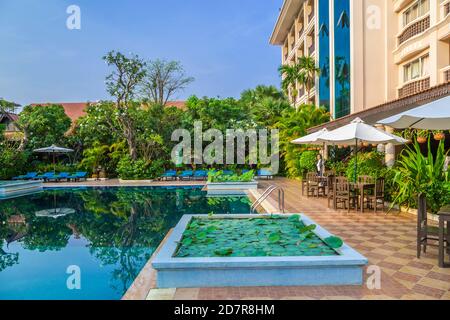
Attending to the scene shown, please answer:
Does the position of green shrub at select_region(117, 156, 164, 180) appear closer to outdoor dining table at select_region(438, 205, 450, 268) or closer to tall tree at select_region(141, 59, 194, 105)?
tall tree at select_region(141, 59, 194, 105)

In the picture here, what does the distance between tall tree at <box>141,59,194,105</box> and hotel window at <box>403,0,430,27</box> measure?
18.9 metres

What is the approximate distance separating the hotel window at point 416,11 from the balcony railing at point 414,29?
392mm

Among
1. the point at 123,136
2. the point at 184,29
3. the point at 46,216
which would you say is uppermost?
the point at 184,29

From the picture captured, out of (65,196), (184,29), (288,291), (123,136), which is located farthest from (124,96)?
(288,291)

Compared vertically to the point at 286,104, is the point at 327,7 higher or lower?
higher

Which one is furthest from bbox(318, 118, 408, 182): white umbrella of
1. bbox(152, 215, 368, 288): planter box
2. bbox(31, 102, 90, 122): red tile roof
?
bbox(31, 102, 90, 122): red tile roof

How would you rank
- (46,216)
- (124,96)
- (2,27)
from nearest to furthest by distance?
(2,27) < (46,216) < (124,96)

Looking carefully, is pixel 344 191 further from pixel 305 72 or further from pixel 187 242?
pixel 305 72

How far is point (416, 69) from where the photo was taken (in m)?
15.1

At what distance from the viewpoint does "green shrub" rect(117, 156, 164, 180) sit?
67.7ft

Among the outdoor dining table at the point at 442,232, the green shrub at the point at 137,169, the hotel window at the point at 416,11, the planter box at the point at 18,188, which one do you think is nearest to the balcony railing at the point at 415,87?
the hotel window at the point at 416,11

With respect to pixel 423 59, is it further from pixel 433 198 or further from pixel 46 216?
pixel 46 216

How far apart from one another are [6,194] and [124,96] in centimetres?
853

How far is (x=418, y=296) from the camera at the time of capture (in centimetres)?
362
